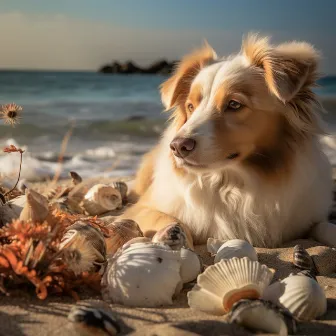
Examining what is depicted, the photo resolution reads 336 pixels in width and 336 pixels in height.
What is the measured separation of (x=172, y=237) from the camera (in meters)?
3.09

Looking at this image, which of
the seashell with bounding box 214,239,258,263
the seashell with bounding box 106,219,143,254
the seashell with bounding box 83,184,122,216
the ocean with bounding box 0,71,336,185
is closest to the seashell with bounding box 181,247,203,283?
the seashell with bounding box 214,239,258,263

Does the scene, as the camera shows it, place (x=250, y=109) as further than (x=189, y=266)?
Yes

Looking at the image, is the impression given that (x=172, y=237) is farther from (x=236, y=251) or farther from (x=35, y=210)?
(x=35, y=210)

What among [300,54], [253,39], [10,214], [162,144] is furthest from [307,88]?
[10,214]

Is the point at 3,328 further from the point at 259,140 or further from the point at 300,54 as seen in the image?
the point at 300,54

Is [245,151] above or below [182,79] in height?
below

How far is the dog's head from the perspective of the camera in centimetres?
333

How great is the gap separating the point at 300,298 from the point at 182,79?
6.98 feet

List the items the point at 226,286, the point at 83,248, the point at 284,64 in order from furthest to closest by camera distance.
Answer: the point at 284,64 < the point at 83,248 < the point at 226,286

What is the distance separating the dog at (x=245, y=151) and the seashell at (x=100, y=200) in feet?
2.75

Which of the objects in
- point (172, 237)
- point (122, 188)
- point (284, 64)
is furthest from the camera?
point (122, 188)

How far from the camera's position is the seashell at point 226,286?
2309 mm

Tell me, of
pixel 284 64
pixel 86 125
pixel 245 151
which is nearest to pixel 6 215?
pixel 245 151

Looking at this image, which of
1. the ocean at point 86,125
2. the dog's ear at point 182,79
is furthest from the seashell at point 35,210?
the ocean at point 86,125
